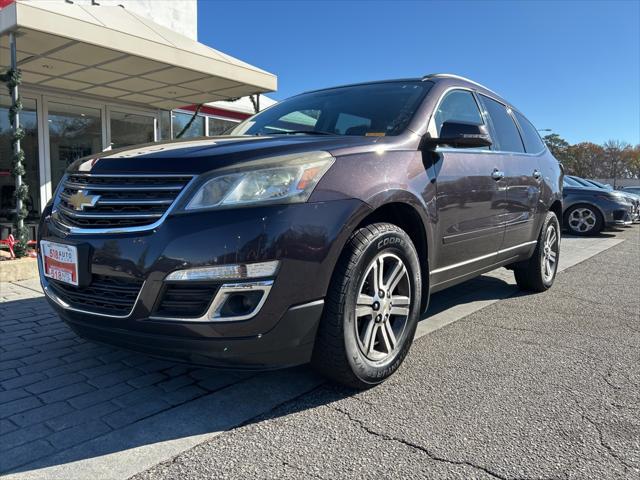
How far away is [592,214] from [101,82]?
34.9 ft

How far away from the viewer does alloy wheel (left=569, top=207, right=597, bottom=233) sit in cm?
1168

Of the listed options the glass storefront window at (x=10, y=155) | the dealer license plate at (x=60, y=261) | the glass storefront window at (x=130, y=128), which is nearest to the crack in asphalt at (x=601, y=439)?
the dealer license plate at (x=60, y=261)

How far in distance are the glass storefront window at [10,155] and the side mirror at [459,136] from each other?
8171mm

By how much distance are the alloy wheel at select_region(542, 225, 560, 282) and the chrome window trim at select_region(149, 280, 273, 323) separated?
3.71 metres

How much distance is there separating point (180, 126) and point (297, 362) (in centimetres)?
1047

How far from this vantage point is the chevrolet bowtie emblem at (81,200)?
2459 mm

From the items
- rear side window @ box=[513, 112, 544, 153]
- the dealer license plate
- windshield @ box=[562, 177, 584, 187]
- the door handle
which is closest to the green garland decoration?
the dealer license plate

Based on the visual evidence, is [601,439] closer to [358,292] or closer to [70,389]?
[358,292]

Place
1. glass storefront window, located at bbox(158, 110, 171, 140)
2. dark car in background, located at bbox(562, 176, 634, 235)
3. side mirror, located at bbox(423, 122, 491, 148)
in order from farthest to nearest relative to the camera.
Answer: dark car in background, located at bbox(562, 176, 634, 235), glass storefront window, located at bbox(158, 110, 171, 140), side mirror, located at bbox(423, 122, 491, 148)

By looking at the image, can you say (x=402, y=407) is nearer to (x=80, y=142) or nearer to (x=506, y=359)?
(x=506, y=359)

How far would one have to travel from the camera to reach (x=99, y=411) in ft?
8.05

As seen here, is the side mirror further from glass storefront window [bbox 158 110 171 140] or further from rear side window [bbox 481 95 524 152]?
glass storefront window [bbox 158 110 171 140]

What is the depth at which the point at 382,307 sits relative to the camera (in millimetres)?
2697

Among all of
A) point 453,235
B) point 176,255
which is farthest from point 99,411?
point 453,235
